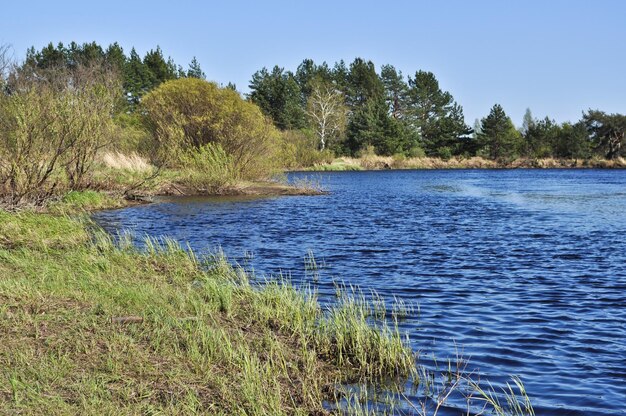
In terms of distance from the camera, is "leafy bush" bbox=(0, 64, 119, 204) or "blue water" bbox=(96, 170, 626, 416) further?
"leafy bush" bbox=(0, 64, 119, 204)

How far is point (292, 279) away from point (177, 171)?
26.5 metres

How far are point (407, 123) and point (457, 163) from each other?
1178 centimetres

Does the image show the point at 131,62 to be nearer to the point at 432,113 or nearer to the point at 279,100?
the point at 279,100

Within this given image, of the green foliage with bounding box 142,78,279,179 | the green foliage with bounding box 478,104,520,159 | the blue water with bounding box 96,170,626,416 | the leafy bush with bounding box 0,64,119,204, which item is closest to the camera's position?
the blue water with bounding box 96,170,626,416

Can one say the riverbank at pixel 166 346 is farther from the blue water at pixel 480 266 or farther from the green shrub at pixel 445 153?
the green shrub at pixel 445 153

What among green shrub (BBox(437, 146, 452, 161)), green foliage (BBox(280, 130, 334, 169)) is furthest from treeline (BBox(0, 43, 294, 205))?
green shrub (BBox(437, 146, 452, 161))

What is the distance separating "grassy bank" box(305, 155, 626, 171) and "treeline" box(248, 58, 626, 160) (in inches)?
52.9

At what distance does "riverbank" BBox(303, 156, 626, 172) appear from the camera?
9504 cm

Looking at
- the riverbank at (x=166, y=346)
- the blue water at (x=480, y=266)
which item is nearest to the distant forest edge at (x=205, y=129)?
the blue water at (x=480, y=266)

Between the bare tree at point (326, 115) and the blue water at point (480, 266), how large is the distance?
2617 inches

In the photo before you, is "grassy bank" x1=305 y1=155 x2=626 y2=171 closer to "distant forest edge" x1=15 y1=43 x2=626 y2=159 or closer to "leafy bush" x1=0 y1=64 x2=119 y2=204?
"distant forest edge" x1=15 y1=43 x2=626 y2=159

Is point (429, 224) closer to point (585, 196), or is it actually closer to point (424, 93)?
point (585, 196)

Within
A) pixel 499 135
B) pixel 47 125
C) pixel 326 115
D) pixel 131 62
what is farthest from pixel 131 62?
pixel 47 125

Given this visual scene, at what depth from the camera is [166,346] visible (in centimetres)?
773
